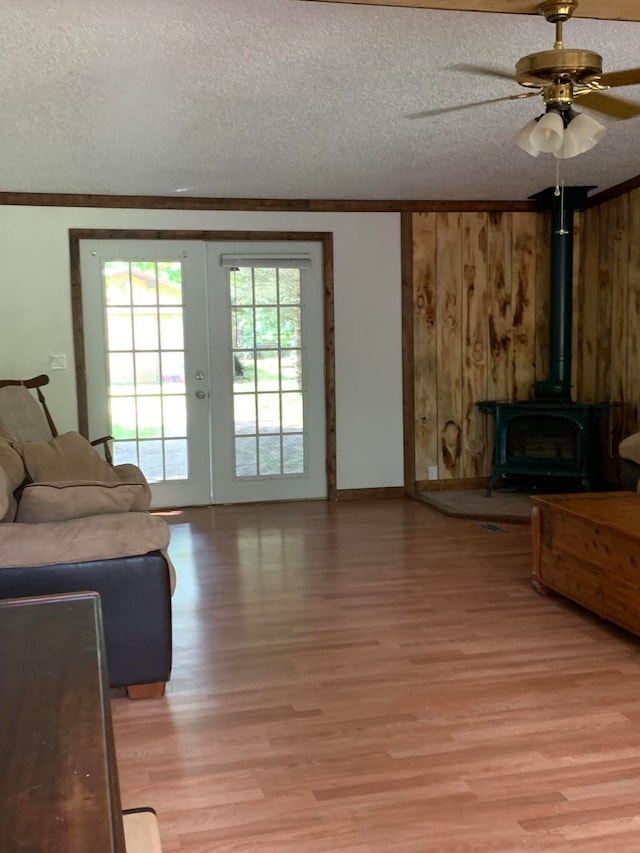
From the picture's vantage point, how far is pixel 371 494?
250 inches

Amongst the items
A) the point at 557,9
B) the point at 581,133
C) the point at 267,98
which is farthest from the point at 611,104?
the point at 267,98

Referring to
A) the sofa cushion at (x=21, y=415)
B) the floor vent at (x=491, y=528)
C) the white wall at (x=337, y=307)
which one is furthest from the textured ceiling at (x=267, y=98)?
the floor vent at (x=491, y=528)

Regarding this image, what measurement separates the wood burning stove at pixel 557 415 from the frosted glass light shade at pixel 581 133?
3.11 metres

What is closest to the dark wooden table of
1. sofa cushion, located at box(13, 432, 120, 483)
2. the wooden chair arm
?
→ sofa cushion, located at box(13, 432, 120, 483)

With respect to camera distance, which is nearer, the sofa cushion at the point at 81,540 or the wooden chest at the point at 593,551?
the sofa cushion at the point at 81,540

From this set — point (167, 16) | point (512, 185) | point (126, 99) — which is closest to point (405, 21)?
point (167, 16)

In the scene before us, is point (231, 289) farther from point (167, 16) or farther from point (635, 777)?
point (635, 777)

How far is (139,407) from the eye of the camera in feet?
19.5

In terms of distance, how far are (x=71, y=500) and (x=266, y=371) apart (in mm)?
3425

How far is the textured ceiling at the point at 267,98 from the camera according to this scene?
9.41 feet

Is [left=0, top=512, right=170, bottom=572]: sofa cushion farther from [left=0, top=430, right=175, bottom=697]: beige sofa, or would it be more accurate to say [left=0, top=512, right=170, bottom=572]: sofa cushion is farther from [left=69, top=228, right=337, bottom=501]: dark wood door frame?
[left=69, top=228, right=337, bottom=501]: dark wood door frame

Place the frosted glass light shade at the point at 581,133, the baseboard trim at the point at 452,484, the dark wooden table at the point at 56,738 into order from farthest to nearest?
1. the baseboard trim at the point at 452,484
2. the frosted glass light shade at the point at 581,133
3. the dark wooden table at the point at 56,738

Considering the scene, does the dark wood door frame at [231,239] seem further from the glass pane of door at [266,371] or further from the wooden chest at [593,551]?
the wooden chest at [593,551]

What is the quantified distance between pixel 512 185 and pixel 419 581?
3.08 metres
